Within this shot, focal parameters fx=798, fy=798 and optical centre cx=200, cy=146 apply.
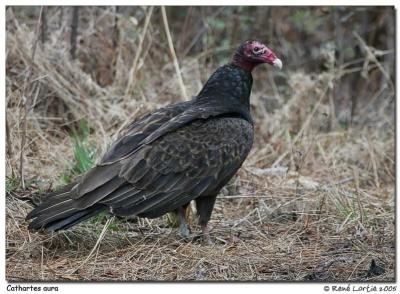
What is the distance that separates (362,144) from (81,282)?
11.9ft

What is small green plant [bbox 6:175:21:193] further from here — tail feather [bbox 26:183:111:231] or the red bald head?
the red bald head

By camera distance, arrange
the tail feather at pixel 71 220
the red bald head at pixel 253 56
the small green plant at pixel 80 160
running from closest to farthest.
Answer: the tail feather at pixel 71 220, the red bald head at pixel 253 56, the small green plant at pixel 80 160

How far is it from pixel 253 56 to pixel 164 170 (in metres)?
1.17

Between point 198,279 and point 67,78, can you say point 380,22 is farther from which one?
point 198,279

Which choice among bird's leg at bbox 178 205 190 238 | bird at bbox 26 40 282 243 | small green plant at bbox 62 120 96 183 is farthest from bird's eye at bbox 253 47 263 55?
small green plant at bbox 62 120 96 183

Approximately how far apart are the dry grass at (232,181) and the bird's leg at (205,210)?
77 mm

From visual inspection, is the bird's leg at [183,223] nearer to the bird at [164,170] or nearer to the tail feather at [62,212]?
the bird at [164,170]

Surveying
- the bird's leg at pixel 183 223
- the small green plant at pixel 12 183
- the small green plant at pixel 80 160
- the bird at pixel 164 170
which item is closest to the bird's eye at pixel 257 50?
the bird at pixel 164 170

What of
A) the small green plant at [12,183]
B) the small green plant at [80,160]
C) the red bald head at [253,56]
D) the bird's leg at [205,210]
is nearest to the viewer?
the bird's leg at [205,210]

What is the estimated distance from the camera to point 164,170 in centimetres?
470

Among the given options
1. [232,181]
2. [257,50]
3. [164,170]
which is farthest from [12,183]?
[257,50]

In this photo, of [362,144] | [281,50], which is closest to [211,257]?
[362,144]

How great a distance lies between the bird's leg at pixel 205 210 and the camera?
4.98m

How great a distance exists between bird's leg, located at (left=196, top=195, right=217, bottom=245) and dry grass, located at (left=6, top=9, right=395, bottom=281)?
8 cm
